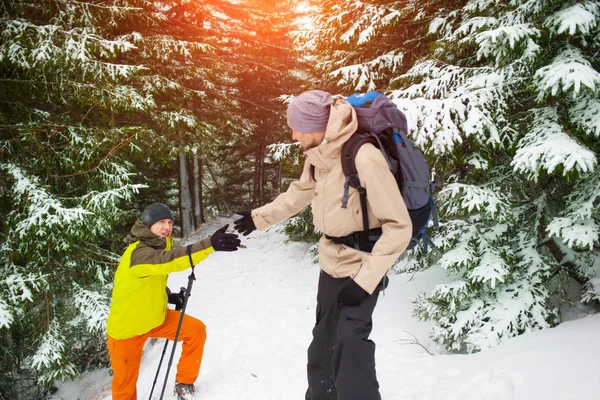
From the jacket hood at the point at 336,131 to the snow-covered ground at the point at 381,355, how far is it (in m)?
2.59

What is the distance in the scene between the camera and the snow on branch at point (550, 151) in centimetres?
355

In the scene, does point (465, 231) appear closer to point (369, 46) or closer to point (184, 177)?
point (369, 46)

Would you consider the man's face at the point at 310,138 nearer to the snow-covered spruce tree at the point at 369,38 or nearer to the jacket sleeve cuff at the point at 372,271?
the jacket sleeve cuff at the point at 372,271

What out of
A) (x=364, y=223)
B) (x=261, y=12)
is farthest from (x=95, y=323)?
(x=261, y=12)

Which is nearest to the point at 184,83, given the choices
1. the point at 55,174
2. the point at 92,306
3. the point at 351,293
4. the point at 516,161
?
the point at 55,174

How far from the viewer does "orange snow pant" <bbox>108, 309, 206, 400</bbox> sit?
13.0ft

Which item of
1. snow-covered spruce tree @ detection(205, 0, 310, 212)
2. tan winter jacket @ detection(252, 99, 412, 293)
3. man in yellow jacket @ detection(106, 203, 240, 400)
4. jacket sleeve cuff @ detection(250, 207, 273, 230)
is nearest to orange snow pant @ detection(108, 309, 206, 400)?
man in yellow jacket @ detection(106, 203, 240, 400)

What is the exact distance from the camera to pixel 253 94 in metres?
18.2

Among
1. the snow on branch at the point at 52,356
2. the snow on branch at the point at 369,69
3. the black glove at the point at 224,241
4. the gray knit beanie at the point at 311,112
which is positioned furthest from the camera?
the snow on branch at the point at 369,69

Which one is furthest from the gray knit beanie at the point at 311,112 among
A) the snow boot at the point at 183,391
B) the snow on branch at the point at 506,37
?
the snow boot at the point at 183,391

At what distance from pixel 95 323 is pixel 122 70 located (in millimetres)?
4649

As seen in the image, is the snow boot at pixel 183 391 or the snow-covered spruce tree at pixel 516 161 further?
the snow boot at pixel 183 391

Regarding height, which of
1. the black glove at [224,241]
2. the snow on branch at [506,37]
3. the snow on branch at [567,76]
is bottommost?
the black glove at [224,241]

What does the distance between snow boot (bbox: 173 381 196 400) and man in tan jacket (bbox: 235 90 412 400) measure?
2390 mm
